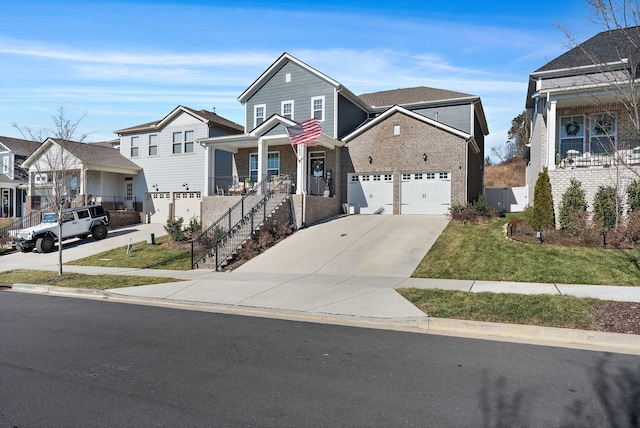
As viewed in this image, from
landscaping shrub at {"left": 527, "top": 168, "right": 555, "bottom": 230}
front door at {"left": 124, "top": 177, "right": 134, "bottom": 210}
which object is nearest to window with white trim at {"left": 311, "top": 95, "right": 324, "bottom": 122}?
landscaping shrub at {"left": 527, "top": 168, "right": 555, "bottom": 230}

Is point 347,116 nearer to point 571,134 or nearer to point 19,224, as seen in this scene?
point 571,134

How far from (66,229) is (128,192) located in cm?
912

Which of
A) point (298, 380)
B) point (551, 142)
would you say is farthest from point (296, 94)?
point (298, 380)

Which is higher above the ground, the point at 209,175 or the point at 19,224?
the point at 209,175

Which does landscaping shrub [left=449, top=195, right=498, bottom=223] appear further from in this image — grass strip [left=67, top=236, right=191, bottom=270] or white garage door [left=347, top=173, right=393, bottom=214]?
grass strip [left=67, top=236, right=191, bottom=270]

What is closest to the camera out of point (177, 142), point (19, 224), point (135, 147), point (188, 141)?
point (19, 224)

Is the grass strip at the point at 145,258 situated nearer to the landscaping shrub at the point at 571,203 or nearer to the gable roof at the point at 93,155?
the gable roof at the point at 93,155

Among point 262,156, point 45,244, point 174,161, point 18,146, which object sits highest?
point 18,146

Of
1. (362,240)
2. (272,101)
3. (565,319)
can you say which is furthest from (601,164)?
(272,101)

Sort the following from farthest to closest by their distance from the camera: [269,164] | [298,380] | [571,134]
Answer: [269,164] < [571,134] < [298,380]

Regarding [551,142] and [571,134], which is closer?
[551,142]

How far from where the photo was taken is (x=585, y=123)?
19.0 meters

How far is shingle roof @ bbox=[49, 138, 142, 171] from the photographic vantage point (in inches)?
1135

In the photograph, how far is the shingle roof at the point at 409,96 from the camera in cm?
2811
